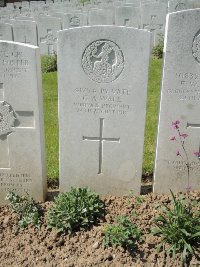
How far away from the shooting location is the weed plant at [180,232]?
3.45m

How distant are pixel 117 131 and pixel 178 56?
3.48 ft

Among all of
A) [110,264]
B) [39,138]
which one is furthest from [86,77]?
[110,264]

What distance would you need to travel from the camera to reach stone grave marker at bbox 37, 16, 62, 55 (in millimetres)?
11711

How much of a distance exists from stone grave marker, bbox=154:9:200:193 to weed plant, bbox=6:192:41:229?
1505mm

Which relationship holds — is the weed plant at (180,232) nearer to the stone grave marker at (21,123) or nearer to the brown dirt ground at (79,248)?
the brown dirt ground at (79,248)

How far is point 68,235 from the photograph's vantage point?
378 centimetres

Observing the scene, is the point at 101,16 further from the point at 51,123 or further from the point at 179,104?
the point at 179,104

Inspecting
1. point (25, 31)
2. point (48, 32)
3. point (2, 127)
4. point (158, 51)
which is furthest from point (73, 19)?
point (2, 127)

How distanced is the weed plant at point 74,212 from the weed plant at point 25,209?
173 mm

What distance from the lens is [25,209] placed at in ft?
13.3

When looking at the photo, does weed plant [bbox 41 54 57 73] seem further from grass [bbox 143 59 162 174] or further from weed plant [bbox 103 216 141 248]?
weed plant [bbox 103 216 141 248]

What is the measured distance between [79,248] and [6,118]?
1616 millimetres

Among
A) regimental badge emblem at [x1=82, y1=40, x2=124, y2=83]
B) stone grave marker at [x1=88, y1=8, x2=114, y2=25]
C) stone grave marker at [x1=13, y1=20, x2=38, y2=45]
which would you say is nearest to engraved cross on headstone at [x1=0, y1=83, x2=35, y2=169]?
regimental badge emblem at [x1=82, y1=40, x2=124, y2=83]

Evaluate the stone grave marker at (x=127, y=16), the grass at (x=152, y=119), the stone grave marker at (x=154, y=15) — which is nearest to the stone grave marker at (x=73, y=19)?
the stone grave marker at (x=127, y=16)
